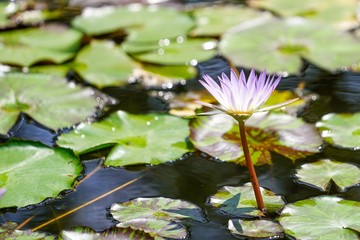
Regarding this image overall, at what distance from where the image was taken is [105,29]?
8.50 ft

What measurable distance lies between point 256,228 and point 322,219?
0.15 m

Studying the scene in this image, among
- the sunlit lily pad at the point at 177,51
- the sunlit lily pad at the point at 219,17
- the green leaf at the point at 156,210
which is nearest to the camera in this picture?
the green leaf at the point at 156,210

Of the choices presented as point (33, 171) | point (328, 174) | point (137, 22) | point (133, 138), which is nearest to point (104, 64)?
point (137, 22)

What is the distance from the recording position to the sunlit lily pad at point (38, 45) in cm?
233

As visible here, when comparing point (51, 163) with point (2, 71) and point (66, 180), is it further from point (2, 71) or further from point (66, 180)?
point (2, 71)

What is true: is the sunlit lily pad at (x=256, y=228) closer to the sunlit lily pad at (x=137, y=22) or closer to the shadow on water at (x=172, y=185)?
the shadow on water at (x=172, y=185)

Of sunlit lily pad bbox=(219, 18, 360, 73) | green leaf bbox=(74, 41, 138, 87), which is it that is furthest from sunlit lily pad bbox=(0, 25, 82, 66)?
sunlit lily pad bbox=(219, 18, 360, 73)

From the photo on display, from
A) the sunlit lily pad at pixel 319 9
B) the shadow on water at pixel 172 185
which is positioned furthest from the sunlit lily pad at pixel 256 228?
the sunlit lily pad at pixel 319 9

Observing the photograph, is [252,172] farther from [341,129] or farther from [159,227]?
[341,129]

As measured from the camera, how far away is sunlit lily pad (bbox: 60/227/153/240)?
4.11 feet

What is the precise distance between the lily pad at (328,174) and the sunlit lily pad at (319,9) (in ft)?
3.64

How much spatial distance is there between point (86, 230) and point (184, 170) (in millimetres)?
386

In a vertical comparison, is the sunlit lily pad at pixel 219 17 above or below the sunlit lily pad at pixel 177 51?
above

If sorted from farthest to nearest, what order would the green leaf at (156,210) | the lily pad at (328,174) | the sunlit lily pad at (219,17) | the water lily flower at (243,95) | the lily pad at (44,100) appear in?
the sunlit lily pad at (219,17) → the lily pad at (44,100) → the lily pad at (328,174) → the green leaf at (156,210) → the water lily flower at (243,95)
